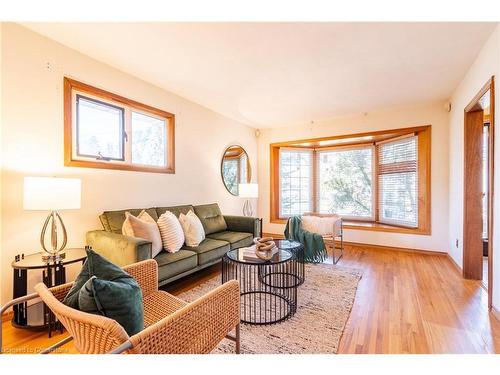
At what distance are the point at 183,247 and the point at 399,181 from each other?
3.89 meters

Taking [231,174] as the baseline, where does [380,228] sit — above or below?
below

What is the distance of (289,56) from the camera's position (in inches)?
94.7

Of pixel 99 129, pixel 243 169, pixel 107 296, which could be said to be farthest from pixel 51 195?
pixel 243 169

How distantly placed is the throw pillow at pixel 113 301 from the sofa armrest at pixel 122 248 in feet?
3.38

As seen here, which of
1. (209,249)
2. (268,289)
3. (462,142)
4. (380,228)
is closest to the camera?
(268,289)

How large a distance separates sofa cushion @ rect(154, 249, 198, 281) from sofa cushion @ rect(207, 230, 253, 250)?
651mm

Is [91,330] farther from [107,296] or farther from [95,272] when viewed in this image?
[95,272]

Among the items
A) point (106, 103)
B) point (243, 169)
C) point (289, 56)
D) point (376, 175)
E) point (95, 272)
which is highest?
point (289, 56)

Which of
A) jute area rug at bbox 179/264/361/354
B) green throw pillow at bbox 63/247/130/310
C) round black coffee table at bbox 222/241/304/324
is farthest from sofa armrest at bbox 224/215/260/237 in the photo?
green throw pillow at bbox 63/247/130/310

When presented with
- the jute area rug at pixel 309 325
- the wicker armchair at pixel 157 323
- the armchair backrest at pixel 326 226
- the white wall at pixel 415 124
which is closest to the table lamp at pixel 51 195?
the wicker armchair at pixel 157 323

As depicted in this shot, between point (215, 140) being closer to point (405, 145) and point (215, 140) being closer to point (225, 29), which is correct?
point (225, 29)
